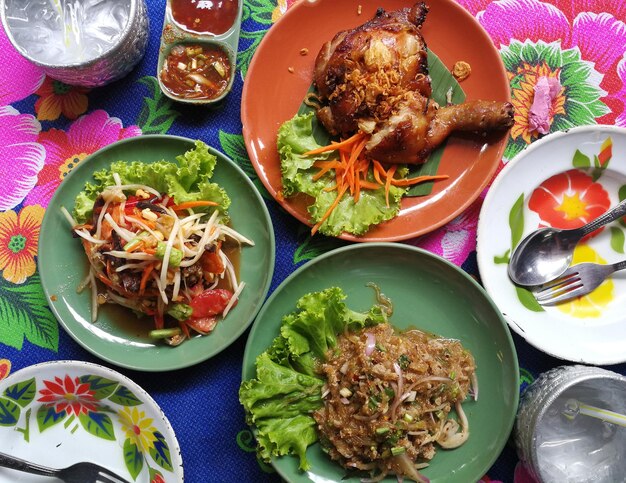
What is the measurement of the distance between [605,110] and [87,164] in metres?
2.90

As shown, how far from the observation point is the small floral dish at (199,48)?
3027mm

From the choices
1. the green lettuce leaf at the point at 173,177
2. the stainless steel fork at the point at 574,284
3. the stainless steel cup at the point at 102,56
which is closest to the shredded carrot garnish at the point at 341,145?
the green lettuce leaf at the point at 173,177

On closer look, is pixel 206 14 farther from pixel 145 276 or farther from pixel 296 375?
A: pixel 296 375

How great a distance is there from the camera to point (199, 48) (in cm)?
304

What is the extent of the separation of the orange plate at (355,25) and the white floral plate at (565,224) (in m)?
0.19

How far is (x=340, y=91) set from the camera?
2912 mm

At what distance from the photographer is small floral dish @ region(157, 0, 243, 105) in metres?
3.03

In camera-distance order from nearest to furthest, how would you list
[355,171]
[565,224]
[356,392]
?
[356,392]
[355,171]
[565,224]

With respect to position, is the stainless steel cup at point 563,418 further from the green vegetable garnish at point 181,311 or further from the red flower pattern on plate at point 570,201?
the green vegetable garnish at point 181,311

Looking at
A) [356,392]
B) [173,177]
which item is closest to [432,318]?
[356,392]

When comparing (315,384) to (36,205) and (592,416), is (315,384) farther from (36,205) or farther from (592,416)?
(36,205)

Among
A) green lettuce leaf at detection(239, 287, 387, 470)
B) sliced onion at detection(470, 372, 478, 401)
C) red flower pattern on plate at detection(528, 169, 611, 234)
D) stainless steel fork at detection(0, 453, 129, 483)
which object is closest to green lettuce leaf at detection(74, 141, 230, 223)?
green lettuce leaf at detection(239, 287, 387, 470)

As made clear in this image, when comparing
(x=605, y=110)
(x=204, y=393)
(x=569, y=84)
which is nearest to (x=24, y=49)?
(x=204, y=393)

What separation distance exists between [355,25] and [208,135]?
3.39ft
